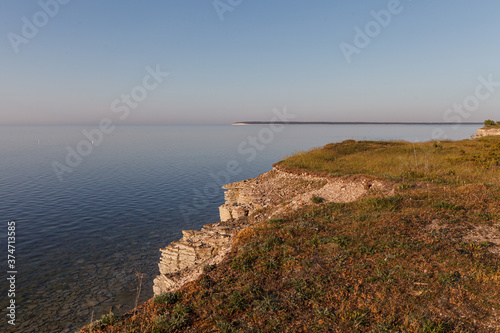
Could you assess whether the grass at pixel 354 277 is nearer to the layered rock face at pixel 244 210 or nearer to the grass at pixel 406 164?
the layered rock face at pixel 244 210

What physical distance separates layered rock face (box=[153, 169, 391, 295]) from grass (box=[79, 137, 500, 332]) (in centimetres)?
255

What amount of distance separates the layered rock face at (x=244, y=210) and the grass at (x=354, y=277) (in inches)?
100

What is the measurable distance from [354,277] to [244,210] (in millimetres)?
14084

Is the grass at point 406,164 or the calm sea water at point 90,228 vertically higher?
the grass at point 406,164

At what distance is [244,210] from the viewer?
2300 centimetres

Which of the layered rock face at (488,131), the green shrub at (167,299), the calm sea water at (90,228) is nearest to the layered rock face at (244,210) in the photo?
the green shrub at (167,299)

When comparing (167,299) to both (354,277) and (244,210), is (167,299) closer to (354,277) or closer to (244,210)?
(354,277)

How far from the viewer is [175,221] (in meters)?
29.5

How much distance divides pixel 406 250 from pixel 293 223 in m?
5.73

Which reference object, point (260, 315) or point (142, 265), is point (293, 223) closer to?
point (260, 315)

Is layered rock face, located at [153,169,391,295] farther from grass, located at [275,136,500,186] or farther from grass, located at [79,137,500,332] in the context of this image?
grass, located at [79,137,500,332]

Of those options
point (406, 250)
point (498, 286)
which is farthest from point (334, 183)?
point (498, 286)

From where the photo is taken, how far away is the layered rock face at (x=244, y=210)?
14.1 meters

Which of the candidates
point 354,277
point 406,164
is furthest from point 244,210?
point 406,164
